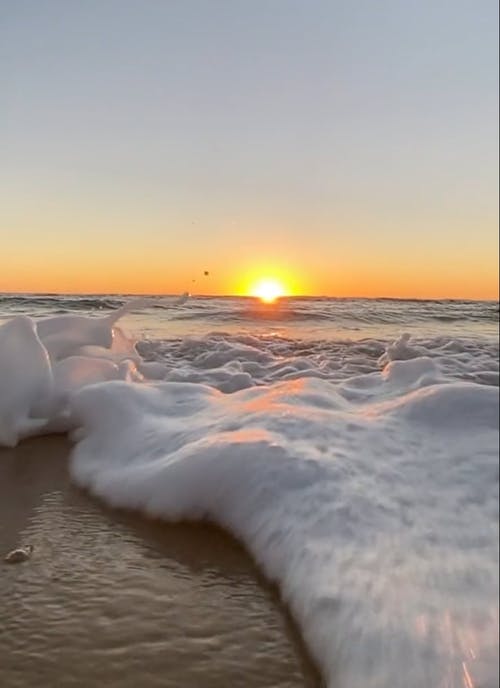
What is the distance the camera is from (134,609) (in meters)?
1.55

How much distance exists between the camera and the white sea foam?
114cm

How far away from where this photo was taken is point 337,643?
1368 millimetres

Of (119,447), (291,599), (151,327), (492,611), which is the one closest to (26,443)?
(119,447)

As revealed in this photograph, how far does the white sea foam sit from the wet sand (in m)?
0.08

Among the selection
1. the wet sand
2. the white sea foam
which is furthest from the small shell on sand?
the white sea foam

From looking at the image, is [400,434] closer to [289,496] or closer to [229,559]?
[289,496]

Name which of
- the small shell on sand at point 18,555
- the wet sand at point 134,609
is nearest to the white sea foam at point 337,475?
the wet sand at point 134,609

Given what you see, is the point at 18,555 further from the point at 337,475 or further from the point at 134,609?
the point at 337,475

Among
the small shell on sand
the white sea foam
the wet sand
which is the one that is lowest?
the wet sand

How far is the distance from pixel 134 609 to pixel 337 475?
0.69 m

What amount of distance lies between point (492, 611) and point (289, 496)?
3.48 feet

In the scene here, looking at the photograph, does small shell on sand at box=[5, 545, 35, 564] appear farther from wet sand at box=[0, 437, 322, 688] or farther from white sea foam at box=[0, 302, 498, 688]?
white sea foam at box=[0, 302, 498, 688]

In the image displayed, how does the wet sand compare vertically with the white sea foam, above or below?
below

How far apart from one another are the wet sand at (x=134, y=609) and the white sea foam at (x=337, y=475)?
76 millimetres
